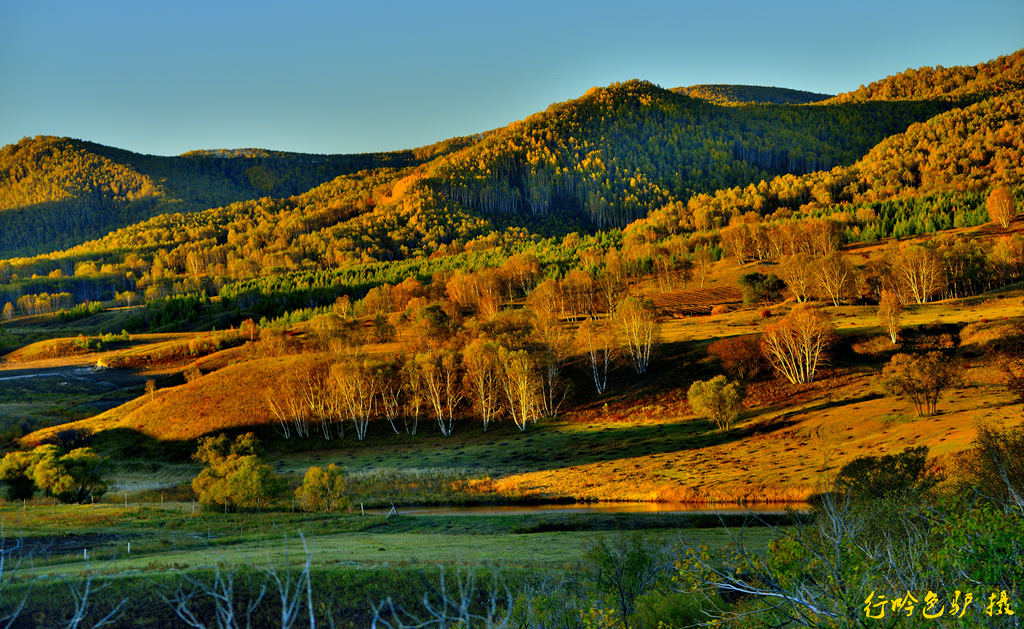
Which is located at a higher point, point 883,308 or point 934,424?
point 883,308

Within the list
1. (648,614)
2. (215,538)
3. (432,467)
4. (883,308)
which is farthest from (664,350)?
(648,614)

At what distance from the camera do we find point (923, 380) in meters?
65.9

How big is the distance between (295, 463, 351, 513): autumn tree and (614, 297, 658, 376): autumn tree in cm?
5428

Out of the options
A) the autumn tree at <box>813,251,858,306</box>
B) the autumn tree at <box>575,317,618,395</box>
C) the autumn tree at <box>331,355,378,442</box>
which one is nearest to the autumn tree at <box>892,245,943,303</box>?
the autumn tree at <box>813,251,858,306</box>

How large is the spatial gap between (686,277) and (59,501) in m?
133

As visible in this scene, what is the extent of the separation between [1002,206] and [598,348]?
11669 centimetres

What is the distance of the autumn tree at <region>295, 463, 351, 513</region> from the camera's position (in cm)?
6272

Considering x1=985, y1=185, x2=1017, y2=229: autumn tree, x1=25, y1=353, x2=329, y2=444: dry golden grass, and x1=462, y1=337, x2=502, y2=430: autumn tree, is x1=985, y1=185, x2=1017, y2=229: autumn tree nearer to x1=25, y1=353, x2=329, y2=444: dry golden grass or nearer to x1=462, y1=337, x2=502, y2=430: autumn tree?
x1=462, y1=337, x2=502, y2=430: autumn tree

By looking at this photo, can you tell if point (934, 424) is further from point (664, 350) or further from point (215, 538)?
point (215, 538)

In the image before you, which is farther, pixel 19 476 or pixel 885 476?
pixel 19 476

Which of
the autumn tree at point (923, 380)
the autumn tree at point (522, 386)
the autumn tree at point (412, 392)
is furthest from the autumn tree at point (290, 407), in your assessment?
the autumn tree at point (923, 380)

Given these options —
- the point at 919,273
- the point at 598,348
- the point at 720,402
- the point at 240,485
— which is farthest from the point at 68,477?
the point at 919,273

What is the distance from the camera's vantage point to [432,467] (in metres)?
83.3

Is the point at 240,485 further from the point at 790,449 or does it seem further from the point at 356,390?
the point at 790,449
